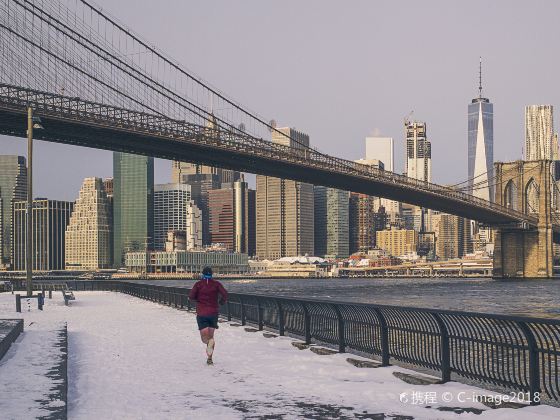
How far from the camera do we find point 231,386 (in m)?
12.1

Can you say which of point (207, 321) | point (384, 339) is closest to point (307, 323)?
point (384, 339)

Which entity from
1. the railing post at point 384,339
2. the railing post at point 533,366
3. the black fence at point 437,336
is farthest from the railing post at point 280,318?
the railing post at point 533,366

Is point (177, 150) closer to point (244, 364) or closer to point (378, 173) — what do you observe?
point (378, 173)

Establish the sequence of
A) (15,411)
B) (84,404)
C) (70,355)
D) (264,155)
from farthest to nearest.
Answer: (264,155), (70,355), (84,404), (15,411)

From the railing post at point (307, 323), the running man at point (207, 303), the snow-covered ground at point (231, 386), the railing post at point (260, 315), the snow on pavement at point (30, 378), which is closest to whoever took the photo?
the snow on pavement at point (30, 378)

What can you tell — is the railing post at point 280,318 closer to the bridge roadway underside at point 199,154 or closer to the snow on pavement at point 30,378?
the snow on pavement at point 30,378

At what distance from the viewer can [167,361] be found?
1506 centimetres

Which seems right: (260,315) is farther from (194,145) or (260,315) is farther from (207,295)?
(194,145)

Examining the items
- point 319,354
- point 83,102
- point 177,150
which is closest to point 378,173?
point 177,150

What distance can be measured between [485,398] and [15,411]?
5.96 m

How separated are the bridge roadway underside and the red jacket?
42093mm
